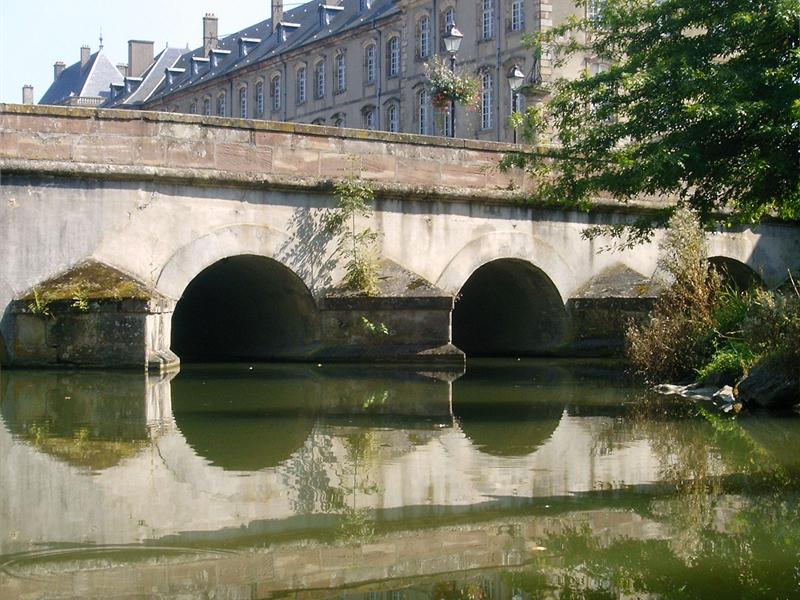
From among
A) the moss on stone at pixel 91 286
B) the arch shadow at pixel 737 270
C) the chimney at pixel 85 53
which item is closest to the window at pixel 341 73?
the chimney at pixel 85 53

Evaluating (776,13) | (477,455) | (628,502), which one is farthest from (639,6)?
(628,502)

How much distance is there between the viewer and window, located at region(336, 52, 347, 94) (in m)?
56.9

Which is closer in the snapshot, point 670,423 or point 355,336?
point 670,423

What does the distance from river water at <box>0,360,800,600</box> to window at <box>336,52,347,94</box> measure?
46704 mm

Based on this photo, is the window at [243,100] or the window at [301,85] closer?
the window at [301,85]

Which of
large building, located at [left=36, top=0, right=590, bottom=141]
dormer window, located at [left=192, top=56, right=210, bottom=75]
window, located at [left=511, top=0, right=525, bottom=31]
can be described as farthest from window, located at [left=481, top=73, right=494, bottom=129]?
dormer window, located at [left=192, top=56, right=210, bottom=75]

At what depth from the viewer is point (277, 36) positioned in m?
62.8

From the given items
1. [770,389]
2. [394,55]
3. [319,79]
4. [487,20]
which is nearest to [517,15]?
[487,20]

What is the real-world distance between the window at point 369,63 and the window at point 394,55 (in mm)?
1239

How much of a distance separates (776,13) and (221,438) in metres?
7.04

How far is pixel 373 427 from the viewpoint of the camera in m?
9.62

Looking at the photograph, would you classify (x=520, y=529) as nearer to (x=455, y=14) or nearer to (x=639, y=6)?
(x=639, y=6)

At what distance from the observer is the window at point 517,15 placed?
147ft

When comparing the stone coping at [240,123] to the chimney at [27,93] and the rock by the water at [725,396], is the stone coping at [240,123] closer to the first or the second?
the rock by the water at [725,396]
